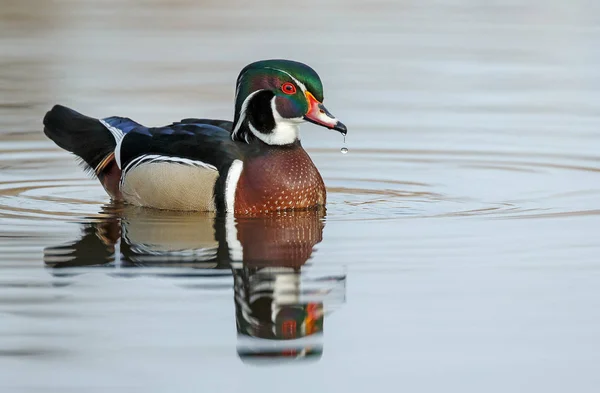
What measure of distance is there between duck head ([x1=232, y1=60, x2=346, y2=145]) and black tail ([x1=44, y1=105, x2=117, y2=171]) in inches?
47.0

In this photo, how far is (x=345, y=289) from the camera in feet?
23.1

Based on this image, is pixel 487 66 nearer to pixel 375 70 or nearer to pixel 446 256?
pixel 375 70

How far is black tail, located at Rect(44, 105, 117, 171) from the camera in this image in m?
10.5

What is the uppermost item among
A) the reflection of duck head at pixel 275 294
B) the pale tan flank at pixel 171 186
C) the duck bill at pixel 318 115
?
the duck bill at pixel 318 115

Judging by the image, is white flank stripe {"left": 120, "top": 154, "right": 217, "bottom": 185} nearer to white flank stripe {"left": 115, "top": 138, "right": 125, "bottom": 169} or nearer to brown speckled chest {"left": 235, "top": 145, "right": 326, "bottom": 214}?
white flank stripe {"left": 115, "top": 138, "right": 125, "bottom": 169}

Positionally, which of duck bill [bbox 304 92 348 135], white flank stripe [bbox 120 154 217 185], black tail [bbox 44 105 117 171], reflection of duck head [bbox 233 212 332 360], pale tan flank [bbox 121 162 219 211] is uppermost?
duck bill [bbox 304 92 348 135]

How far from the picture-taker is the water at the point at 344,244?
586 centimetres

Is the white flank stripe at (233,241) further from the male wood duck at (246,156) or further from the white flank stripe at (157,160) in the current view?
the white flank stripe at (157,160)

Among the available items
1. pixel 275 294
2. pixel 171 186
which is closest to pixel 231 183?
pixel 171 186

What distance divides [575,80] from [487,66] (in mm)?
1299

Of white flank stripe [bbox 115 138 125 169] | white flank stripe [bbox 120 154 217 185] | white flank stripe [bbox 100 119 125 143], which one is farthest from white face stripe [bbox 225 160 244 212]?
white flank stripe [bbox 100 119 125 143]

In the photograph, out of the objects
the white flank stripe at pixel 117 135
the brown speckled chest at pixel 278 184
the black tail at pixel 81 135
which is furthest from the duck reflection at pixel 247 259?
the black tail at pixel 81 135

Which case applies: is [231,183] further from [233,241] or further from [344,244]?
[344,244]

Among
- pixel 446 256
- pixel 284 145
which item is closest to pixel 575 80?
pixel 284 145
